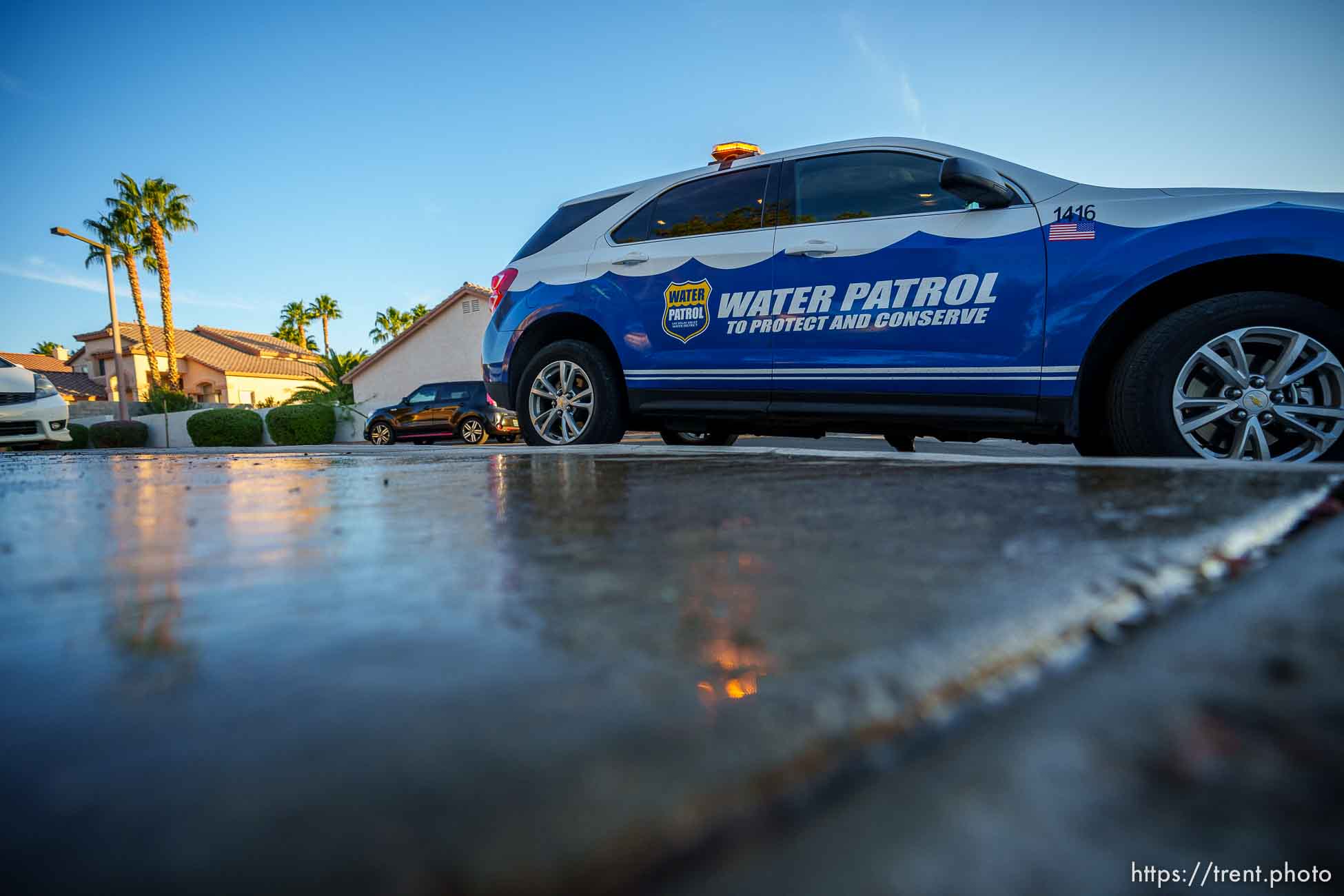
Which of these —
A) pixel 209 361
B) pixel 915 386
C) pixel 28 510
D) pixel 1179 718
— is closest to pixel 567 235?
pixel 915 386

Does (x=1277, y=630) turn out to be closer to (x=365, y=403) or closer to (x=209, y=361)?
(x=365, y=403)

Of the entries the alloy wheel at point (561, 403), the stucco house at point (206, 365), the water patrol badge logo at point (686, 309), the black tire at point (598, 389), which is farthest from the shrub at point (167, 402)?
the water patrol badge logo at point (686, 309)

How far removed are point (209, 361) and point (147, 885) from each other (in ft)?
191

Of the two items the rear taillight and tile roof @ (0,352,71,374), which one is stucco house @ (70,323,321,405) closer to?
tile roof @ (0,352,71,374)

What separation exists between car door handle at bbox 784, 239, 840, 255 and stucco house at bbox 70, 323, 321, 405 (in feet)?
161

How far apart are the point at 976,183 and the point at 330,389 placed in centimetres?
2717

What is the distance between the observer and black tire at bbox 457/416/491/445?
54.9 feet

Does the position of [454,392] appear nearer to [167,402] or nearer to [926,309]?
[926,309]

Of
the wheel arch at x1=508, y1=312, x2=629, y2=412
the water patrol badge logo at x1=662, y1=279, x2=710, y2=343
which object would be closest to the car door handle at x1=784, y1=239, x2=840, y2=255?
the water patrol badge logo at x1=662, y1=279, x2=710, y2=343

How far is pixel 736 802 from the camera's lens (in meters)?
0.34

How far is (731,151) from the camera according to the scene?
166 inches

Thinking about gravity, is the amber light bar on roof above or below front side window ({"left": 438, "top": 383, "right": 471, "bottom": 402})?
above

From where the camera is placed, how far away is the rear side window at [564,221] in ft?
14.4

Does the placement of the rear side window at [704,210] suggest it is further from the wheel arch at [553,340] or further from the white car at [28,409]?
the white car at [28,409]
